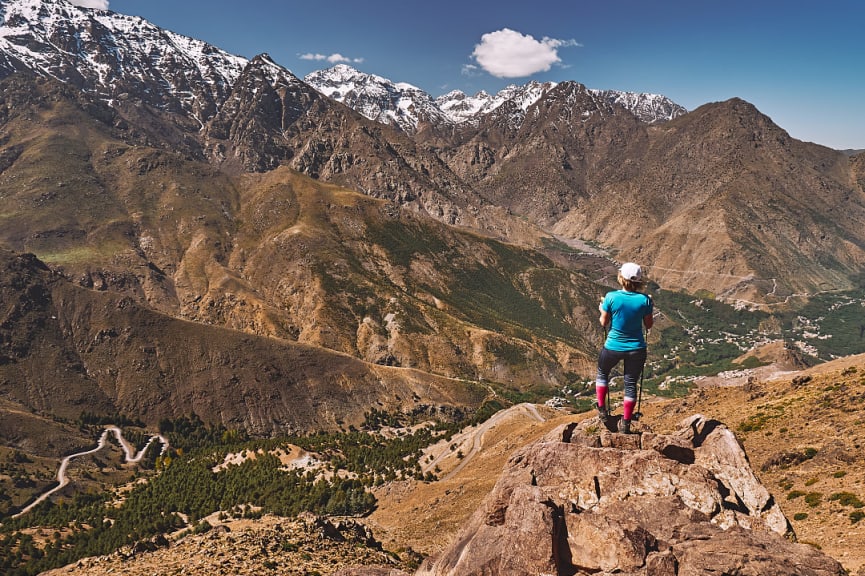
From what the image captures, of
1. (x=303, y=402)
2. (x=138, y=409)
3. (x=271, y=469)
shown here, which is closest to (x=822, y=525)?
(x=271, y=469)

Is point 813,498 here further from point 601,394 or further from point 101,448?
point 101,448

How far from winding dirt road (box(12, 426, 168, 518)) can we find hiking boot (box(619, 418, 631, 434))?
155502mm

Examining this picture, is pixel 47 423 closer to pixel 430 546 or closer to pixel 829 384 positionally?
pixel 430 546

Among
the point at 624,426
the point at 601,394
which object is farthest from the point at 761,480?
the point at 601,394

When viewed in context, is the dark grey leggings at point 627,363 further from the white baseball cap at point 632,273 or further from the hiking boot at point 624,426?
the white baseball cap at point 632,273

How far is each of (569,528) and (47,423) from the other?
623 feet

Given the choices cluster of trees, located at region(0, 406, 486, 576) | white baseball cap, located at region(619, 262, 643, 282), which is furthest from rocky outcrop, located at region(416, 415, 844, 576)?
cluster of trees, located at region(0, 406, 486, 576)

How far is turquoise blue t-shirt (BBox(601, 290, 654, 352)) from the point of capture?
→ 16984 mm

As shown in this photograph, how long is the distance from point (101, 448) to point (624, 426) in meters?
182

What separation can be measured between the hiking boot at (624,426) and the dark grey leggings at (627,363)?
6.98 feet

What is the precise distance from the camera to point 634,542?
16219 mm

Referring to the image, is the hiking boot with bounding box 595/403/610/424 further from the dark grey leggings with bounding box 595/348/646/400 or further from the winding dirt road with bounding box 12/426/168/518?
the winding dirt road with bounding box 12/426/168/518

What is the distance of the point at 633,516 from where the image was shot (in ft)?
58.4

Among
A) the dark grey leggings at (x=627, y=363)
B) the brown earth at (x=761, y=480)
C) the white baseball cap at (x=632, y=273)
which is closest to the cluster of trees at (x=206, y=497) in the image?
the brown earth at (x=761, y=480)
